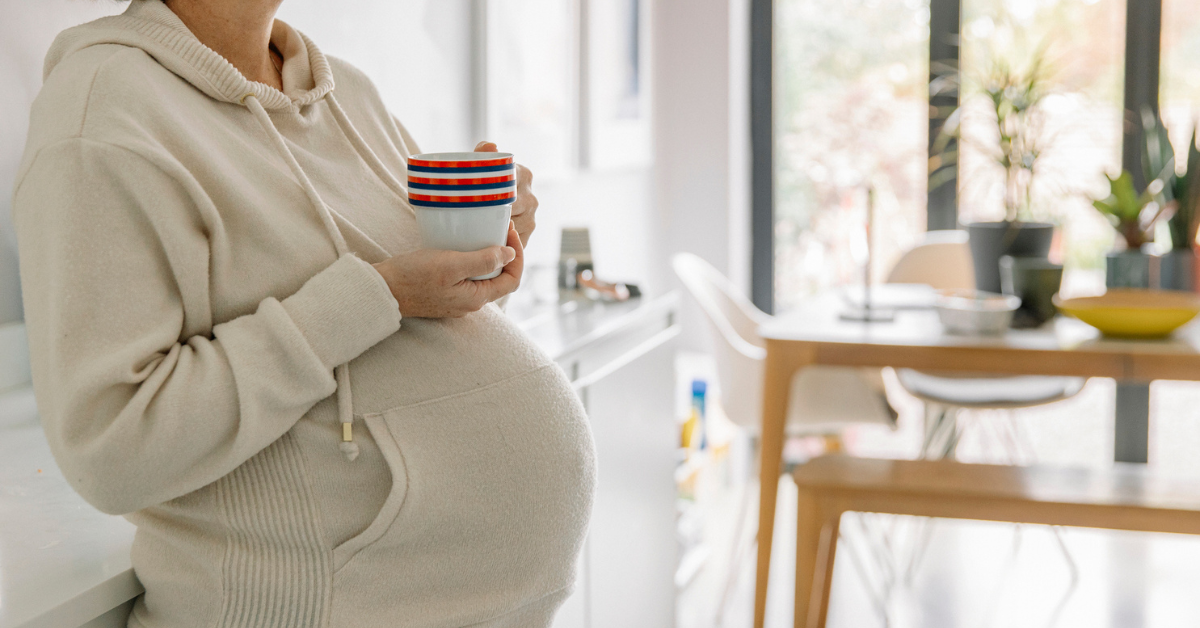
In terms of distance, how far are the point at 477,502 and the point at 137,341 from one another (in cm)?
31

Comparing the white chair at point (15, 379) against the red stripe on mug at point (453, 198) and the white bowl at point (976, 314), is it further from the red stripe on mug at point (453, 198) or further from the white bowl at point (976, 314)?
the white bowl at point (976, 314)

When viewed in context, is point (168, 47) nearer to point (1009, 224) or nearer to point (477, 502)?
point (477, 502)

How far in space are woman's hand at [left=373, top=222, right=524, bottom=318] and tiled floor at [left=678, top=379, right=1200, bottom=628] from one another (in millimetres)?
1917

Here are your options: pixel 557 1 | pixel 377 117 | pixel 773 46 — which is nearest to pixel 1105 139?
pixel 773 46

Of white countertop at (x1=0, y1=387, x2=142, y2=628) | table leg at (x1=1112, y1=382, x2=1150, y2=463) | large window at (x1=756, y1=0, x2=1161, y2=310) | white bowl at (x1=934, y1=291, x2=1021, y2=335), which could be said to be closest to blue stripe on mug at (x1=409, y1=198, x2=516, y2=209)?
white countertop at (x1=0, y1=387, x2=142, y2=628)

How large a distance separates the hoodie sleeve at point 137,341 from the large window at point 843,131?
291 cm

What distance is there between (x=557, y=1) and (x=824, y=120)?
5.10 feet

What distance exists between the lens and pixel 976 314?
7.06 ft

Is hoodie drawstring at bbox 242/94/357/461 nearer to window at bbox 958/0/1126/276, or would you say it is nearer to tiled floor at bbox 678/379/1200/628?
tiled floor at bbox 678/379/1200/628

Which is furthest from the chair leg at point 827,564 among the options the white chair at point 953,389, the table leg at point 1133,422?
the table leg at point 1133,422

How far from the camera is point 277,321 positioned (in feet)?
2.41

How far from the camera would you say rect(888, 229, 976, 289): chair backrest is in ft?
10.2

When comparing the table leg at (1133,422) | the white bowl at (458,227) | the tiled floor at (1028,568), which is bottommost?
the tiled floor at (1028,568)

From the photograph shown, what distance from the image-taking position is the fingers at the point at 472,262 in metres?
0.79
